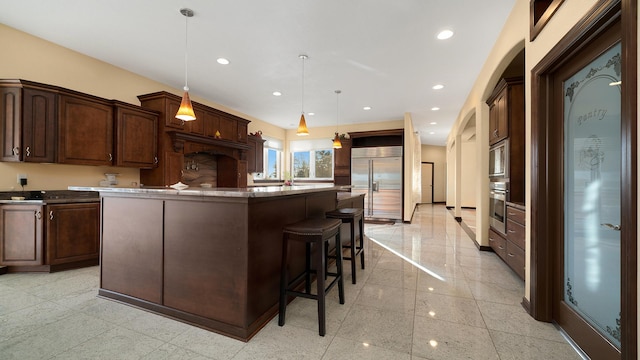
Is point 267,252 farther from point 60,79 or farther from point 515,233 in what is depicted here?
point 60,79

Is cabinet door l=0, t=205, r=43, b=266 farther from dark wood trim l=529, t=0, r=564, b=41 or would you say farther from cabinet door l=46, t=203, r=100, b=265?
dark wood trim l=529, t=0, r=564, b=41

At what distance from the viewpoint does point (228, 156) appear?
5.86 m

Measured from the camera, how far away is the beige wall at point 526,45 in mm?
1744

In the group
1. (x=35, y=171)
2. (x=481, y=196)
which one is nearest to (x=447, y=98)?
(x=481, y=196)

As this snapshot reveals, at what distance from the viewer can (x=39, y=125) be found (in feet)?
10.1

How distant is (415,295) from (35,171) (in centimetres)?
492

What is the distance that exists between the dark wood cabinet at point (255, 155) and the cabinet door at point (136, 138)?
2685mm

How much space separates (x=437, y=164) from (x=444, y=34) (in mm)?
10268

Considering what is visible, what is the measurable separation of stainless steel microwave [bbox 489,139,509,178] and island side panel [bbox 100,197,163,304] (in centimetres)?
408

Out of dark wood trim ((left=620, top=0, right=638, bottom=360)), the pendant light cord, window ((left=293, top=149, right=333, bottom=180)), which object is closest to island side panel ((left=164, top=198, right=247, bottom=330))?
the pendant light cord

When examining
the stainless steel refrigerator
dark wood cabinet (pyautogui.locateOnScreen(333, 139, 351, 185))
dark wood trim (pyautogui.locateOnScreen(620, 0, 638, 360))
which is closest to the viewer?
dark wood trim (pyautogui.locateOnScreen(620, 0, 638, 360))

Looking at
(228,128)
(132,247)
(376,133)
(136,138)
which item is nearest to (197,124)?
(228,128)

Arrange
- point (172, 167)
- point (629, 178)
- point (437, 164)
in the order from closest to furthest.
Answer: point (629, 178)
point (172, 167)
point (437, 164)

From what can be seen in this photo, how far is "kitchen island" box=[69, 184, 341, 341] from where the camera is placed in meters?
1.90
